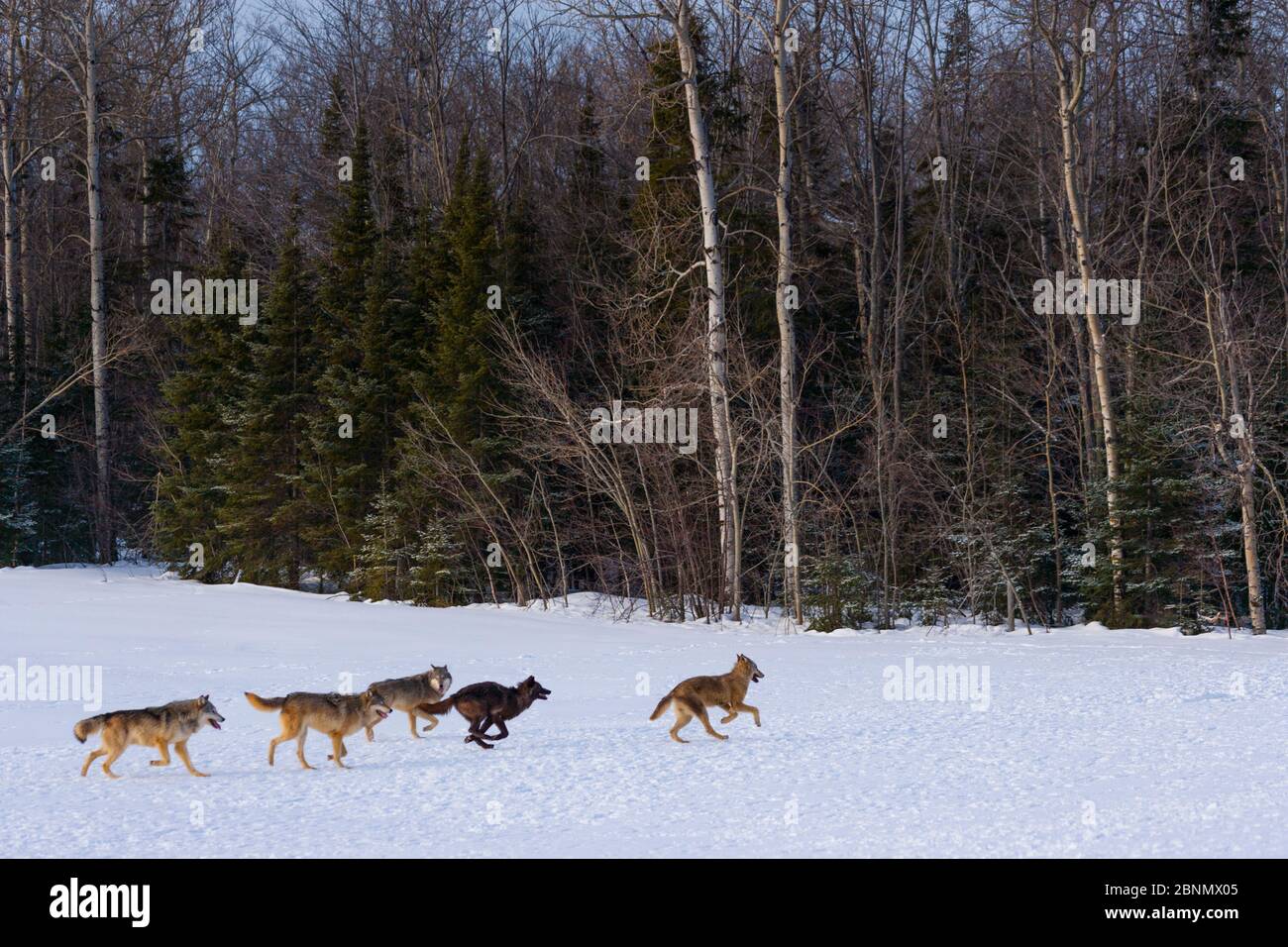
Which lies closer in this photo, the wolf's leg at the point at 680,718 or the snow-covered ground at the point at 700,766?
the snow-covered ground at the point at 700,766

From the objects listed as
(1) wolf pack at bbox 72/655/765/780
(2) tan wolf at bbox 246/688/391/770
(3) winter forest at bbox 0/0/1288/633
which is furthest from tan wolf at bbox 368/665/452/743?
(3) winter forest at bbox 0/0/1288/633

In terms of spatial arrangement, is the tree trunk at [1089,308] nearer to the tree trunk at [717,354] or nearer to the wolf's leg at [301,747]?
the tree trunk at [717,354]

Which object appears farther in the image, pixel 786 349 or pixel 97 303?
pixel 97 303

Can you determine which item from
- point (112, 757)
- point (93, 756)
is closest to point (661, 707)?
point (112, 757)

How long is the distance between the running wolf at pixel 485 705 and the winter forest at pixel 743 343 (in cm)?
1246

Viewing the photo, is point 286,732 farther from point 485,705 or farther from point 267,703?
point 485,705

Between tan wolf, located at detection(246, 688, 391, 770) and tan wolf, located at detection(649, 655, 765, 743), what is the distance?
2020mm

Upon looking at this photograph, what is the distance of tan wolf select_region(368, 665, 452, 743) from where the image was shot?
8586mm

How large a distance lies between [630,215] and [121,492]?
18.3 m

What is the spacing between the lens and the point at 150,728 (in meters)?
7.52

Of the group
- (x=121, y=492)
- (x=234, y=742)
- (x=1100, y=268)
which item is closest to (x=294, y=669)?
(x=234, y=742)

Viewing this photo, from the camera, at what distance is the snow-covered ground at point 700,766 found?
605 cm

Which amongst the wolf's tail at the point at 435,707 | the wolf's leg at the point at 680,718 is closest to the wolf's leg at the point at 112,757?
the wolf's tail at the point at 435,707

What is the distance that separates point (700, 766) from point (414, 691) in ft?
7.48
